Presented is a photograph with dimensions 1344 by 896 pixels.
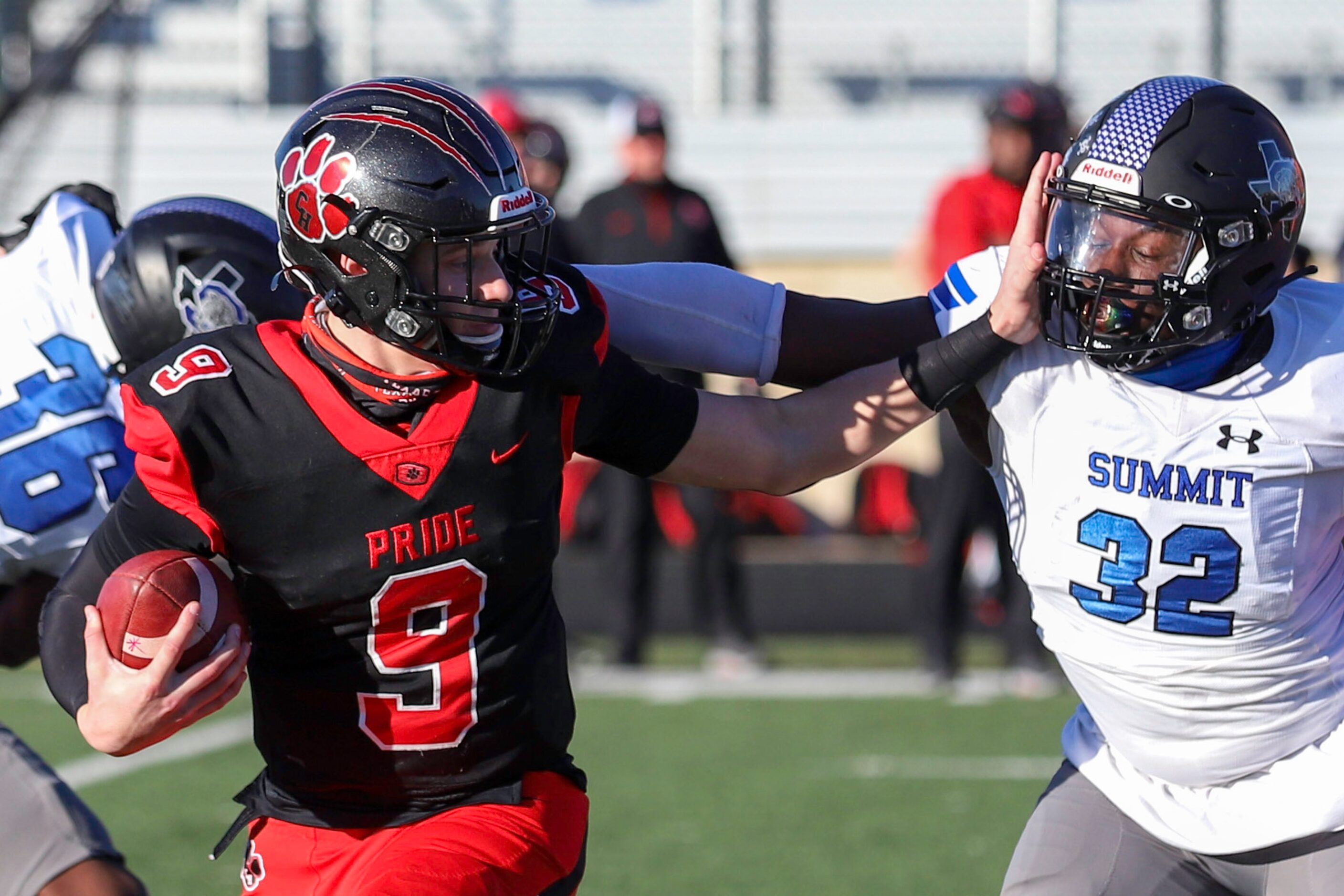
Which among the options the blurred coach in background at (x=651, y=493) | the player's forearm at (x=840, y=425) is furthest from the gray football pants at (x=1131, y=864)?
the blurred coach in background at (x=651, y=493)

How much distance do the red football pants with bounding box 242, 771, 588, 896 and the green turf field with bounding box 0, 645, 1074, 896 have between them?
5.25ft

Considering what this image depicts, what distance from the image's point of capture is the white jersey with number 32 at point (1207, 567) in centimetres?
248

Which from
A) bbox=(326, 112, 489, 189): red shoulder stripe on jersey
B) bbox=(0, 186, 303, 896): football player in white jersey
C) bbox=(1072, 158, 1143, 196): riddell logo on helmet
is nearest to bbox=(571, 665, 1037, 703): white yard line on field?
bbox=(0, 186, 303, 896): football player in white jersey

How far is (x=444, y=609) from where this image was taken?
2.34 m

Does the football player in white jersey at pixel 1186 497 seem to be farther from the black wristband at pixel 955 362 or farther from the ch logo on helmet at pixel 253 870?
the ch logo on helmet at pixel 253 870

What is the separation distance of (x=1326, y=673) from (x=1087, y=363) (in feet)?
1.88

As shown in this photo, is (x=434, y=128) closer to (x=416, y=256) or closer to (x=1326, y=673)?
(x=416, y=256)

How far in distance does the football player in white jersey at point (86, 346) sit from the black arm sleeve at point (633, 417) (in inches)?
26.2

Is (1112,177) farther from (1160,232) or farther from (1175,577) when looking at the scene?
(1175,577)

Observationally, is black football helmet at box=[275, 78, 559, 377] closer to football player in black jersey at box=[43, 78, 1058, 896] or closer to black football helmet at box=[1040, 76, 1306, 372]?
football player in black jersey at box=[43, 78, 1058, 896]

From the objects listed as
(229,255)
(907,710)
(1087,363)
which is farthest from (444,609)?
(907,710)

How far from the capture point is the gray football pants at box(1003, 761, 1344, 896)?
2.45 meters

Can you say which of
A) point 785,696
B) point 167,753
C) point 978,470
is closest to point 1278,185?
point 978,470

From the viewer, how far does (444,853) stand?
87.6 inches
